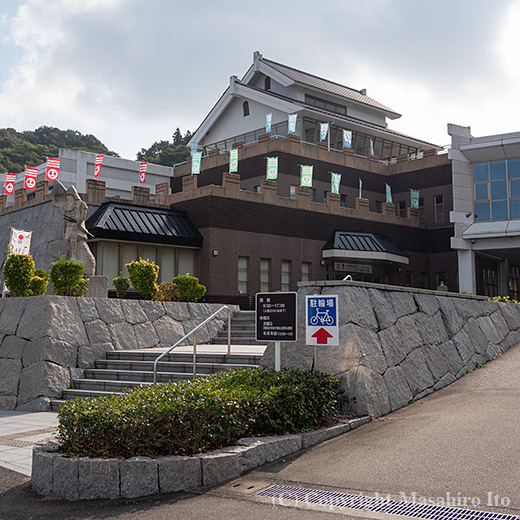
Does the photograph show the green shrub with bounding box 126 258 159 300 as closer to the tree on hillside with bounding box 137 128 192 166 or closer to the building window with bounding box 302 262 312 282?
the building window with bounding box 302 262 312 282

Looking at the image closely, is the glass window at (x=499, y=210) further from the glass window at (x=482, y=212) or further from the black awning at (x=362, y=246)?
the black awning at (x=362, y=246)

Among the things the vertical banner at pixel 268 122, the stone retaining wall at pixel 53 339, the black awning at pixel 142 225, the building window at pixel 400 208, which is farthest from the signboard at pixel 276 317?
the vertical banner at pixel 268 122

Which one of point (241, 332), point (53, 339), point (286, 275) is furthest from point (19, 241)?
point (286, 275)

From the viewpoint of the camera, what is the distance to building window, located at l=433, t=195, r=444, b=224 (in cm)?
3431

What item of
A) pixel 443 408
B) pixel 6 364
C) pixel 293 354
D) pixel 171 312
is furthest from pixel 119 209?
pixel 443 408

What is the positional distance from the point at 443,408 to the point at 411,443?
2.21 meters

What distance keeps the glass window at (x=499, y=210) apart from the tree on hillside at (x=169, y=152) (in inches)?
1858

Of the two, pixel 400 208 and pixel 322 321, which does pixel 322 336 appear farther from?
pixel 400 208

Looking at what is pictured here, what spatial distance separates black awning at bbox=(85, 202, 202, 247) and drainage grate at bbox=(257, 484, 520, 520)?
18.8 meters

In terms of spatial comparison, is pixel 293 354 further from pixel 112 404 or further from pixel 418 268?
pixel 418 268

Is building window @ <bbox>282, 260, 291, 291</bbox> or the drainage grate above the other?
building window @ <bbox>282, 260, 291, 291</bbox>

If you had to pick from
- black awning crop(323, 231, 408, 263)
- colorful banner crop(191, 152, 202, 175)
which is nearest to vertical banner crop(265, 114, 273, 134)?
colorful banner crop(191, 152, 202, 175)

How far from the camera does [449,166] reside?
33969 millimetres

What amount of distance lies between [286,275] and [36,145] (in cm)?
5901
